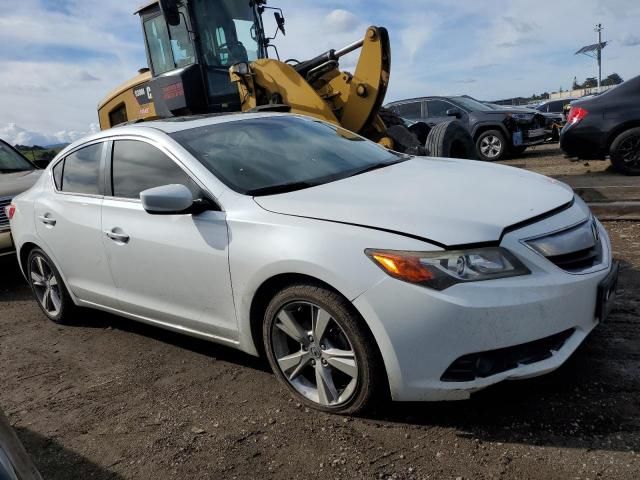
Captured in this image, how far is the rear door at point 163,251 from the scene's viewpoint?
317cm

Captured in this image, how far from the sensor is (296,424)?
2898 millimetres

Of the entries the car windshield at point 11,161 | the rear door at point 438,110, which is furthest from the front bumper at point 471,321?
the rear door at point 438,110

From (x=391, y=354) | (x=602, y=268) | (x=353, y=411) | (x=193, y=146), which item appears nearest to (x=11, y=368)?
(x=193, y=146)

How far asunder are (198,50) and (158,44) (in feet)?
3.24

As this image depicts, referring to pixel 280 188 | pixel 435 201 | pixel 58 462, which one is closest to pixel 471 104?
pixel 280 188

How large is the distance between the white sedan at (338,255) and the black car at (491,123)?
344 inches

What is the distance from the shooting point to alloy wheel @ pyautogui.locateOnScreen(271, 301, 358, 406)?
109 inches

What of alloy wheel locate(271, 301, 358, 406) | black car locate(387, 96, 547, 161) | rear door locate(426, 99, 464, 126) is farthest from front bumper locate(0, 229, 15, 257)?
rear door locate(426, 99, 464, 126)

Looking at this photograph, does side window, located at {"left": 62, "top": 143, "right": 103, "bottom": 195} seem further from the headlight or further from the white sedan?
the headlight

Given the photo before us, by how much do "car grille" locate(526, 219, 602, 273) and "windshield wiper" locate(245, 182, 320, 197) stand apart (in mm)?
1261

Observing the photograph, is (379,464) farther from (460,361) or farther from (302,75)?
(302,75)

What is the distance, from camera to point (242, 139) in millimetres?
3701

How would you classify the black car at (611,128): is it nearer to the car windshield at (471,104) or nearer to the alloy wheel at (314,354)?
the car windshield at (471,104)

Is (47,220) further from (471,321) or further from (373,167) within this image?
(471,321)
